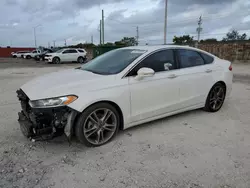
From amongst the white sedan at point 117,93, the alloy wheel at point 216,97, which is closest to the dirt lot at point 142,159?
the white sedan at point 117,93

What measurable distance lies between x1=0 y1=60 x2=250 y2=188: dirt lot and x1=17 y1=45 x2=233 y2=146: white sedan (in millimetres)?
301

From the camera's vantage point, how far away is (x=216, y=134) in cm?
367

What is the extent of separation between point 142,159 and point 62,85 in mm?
1555

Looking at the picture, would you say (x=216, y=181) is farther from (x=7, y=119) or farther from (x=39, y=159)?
(x=7, y=119)

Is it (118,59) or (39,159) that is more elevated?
(118,59)

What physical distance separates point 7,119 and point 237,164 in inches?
167

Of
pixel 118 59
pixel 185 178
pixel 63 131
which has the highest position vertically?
pixel 118 59

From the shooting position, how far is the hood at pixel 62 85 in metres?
2.91

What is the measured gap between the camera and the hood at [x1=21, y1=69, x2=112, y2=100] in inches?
115

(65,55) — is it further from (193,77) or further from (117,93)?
(117,93)

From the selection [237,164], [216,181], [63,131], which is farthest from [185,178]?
[63,131]

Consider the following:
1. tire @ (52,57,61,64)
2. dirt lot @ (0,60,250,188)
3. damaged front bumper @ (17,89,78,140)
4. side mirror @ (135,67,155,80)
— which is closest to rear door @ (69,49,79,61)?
tire @ (52,57,61,64)

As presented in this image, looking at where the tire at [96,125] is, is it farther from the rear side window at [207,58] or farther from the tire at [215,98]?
the rear side window at [207,58]

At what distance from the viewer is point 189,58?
4254 millimetres
